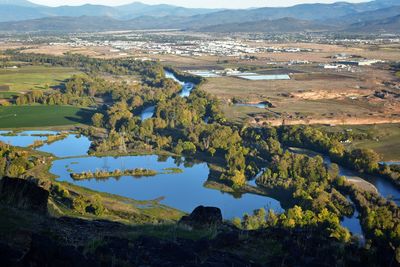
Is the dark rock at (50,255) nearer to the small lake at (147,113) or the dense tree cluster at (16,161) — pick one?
the dense tree cluster at (16,161)

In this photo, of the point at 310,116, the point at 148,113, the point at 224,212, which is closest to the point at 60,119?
the point at 148,113

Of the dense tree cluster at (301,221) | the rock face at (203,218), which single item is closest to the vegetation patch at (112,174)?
the dense tree cluster at (301,221)

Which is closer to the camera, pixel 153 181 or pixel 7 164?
pixel 7 164

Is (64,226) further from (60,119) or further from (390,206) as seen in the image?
(60,119)

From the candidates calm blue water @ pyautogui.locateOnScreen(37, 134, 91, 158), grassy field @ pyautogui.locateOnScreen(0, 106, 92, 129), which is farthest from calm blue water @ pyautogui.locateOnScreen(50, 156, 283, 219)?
grassy field @ pyautogui.locateOnScreen(0, 106, 92, 129)

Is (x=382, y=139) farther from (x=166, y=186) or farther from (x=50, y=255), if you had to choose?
(x=50, y=255)
